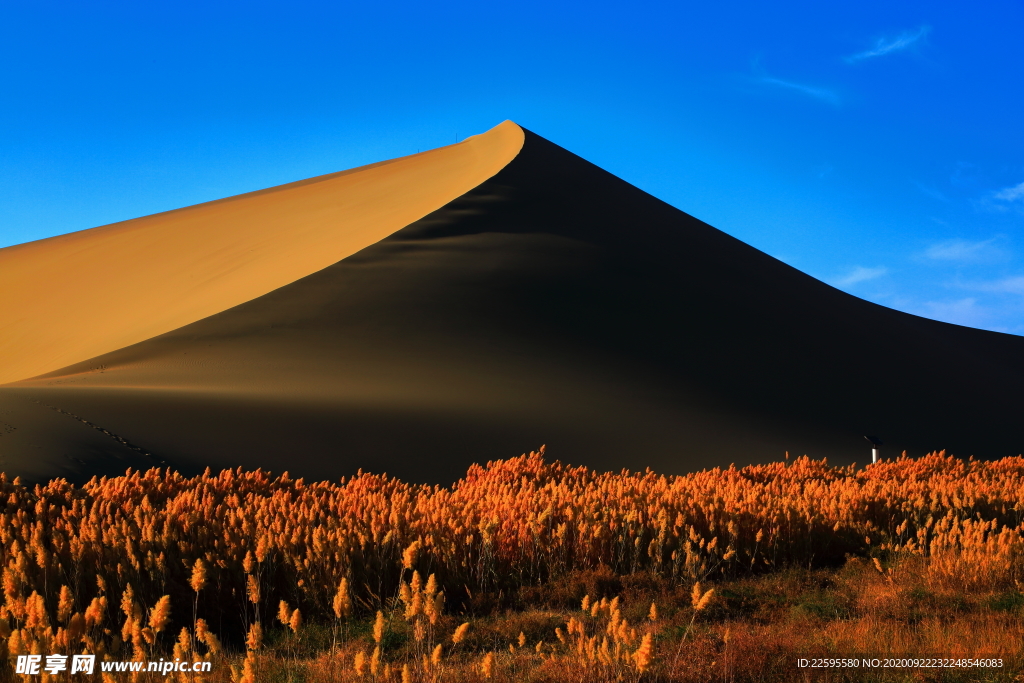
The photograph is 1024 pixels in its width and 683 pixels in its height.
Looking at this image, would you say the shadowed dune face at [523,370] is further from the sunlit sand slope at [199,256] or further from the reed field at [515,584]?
the reed field at [515,584]

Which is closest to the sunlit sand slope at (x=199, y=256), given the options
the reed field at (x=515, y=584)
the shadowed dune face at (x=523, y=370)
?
the shadowed dune face at (x=523, y=370)

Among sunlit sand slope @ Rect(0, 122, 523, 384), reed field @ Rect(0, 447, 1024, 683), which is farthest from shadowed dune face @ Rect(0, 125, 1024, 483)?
reed field @ Rect(0, 447, 1024, 683)

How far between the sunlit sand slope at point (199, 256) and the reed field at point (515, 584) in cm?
1747

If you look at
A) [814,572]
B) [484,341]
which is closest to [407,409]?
[484,341]

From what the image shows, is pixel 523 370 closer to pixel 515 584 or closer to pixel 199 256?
pixel 515 584

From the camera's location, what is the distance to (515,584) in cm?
648

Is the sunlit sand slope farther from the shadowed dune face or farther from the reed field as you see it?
the reed field

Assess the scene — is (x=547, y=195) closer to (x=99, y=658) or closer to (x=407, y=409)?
(x=407, y=409)

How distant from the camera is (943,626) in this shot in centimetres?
530

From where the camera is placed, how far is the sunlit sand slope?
26.4 metres

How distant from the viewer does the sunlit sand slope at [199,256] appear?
1038 inches

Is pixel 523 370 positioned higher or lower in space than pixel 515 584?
higher

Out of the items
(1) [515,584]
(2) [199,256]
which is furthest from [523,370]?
(2) [199,256]

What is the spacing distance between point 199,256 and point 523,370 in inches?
784
